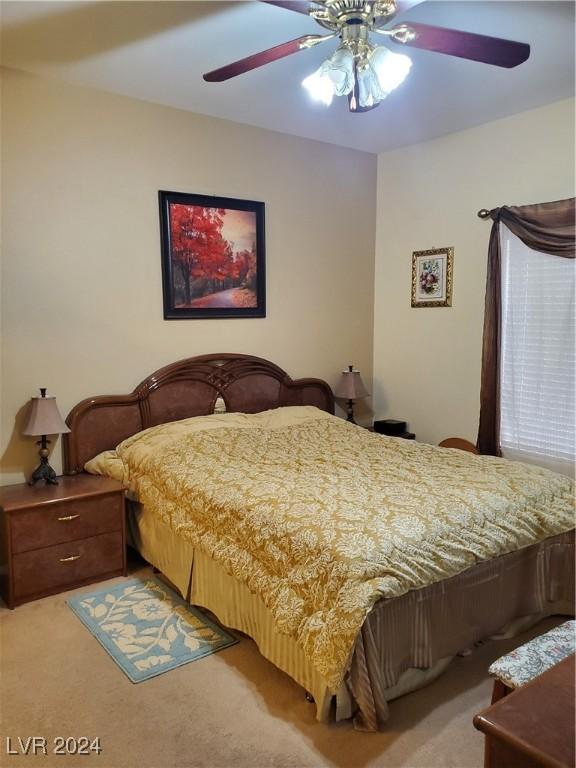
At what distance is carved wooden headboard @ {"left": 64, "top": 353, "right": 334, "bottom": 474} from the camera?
134 inches

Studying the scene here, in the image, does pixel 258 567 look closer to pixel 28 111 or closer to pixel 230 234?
pixel 230 234

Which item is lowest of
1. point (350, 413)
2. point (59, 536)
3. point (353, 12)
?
point (59, 536)

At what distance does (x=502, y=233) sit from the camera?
12.3 feet

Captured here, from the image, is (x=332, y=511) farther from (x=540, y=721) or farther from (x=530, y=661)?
(x=540, y=721)

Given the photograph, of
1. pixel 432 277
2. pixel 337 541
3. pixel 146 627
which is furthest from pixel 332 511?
pixel 432 277

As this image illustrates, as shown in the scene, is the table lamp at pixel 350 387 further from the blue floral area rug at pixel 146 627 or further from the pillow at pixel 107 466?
the blue floral area rug at pixel 146 627

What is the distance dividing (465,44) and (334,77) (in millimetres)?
472

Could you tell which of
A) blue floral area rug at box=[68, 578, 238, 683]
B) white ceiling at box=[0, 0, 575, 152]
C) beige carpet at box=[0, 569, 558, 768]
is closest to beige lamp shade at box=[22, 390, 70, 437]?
blue floral area rug at box=[68, 578, 238, 683]

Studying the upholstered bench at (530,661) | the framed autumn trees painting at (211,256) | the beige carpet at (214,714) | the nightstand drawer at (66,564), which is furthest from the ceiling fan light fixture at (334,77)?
the nightstand drawer at (66,564)

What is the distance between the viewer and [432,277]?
429 cm

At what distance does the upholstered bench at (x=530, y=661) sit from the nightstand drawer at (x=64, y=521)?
2.12 meters

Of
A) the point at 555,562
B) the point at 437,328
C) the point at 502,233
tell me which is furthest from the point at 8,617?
the point at 502,233

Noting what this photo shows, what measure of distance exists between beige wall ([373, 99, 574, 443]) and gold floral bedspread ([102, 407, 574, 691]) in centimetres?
102

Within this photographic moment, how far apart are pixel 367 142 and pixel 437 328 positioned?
60.6 inches
